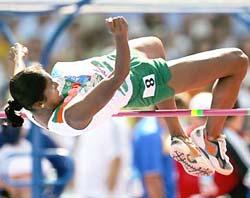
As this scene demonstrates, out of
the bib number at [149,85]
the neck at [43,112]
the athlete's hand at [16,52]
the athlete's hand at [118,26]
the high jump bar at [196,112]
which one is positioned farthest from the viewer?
the athlete's hand at [16,52]

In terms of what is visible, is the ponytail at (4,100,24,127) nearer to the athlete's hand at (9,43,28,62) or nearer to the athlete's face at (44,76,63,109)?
the athlete's face at (44,76,63,109)

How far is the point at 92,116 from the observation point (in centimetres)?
668

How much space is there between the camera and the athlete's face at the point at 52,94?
6.78 meters

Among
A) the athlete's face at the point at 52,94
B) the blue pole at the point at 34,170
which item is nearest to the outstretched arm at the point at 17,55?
the athlete's face at the point at 52,94

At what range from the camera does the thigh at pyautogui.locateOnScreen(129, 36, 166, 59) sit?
283 inches

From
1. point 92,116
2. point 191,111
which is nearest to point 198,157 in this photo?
point 191,111

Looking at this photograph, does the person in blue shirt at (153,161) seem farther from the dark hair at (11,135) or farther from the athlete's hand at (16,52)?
the athlete's hand at (16,52)

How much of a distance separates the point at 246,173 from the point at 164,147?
2.39 ft

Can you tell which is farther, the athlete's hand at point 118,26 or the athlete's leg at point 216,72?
the athlete's leg at point 216,72

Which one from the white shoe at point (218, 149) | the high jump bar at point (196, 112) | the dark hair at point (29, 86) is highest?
the dark hair at point (29, 86)

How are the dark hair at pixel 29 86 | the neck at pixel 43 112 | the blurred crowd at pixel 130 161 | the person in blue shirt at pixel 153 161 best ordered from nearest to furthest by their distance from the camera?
1. the dark hair at pixel 29 86
2. the neck at pixel 43 112
3. the blurred crowd at pixel 130 161
4. the person in blue shirt at pixel 153 161

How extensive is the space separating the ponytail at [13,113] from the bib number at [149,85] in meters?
0.73

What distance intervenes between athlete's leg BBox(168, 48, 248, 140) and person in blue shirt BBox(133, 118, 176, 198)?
71.5 inches

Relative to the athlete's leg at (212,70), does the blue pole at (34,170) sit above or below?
below
